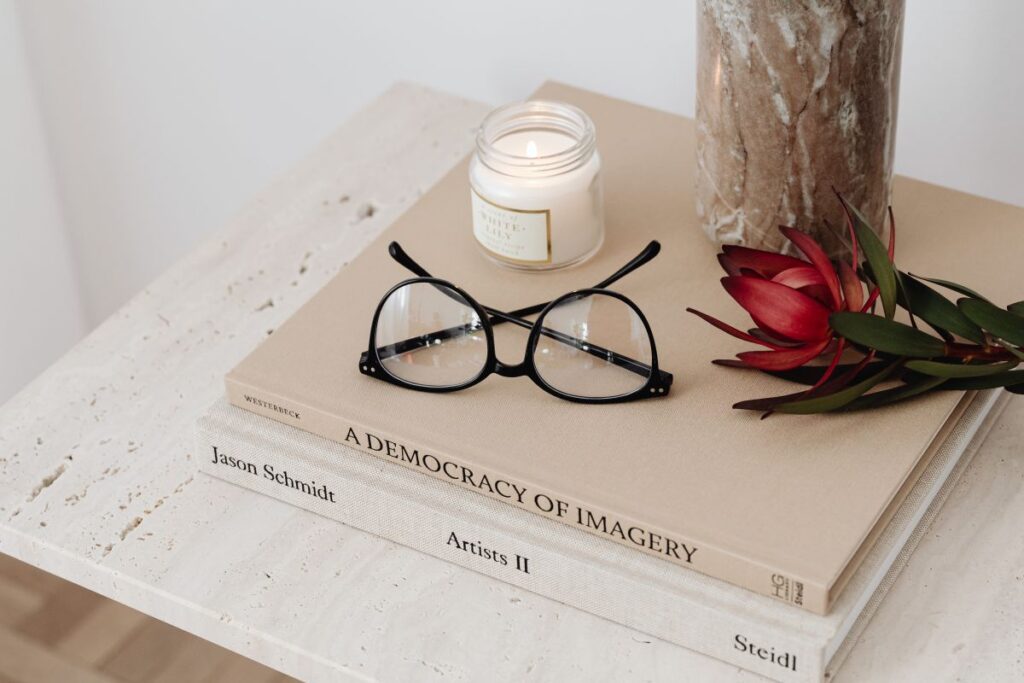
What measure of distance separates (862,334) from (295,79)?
659 millimetres

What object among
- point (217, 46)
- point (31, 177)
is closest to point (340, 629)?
point (217, 46)

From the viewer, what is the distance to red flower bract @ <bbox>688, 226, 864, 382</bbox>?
57 cm

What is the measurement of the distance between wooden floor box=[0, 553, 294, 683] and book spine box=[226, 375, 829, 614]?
399 mm

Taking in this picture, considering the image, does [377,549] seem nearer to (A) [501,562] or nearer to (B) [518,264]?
(A) [501,562]

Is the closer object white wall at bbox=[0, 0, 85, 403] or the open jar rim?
the open jar rim

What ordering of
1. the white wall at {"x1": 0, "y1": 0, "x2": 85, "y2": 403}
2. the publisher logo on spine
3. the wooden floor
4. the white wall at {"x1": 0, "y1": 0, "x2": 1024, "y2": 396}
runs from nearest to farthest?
the publisher logo on spine, the white wall at {"x1": 0, "y1": 0, "x2": 1024, "y2": 396}, the wooden floor, the white wall at {"x1": 0, "y1": 0, "x2": 85, "y2": 403}

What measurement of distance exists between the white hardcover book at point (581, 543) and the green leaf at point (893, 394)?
4cm

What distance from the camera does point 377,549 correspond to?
0.62 m

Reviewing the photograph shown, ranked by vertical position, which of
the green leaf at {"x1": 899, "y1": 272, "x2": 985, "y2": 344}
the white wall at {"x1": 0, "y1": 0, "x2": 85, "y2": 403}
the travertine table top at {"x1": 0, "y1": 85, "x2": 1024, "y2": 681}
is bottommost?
the white wall at {"x1": 0, "y1": 0, "x2": 85, "y2": 403}

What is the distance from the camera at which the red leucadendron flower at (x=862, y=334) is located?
22.2 inches

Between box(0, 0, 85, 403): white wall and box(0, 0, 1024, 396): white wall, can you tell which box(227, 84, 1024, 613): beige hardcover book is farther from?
box(0, 0, 85, 403): white wall

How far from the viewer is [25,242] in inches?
47.7

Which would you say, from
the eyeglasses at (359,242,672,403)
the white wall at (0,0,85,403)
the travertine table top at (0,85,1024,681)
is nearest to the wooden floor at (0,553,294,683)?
the white wall at (0,0,85,403)

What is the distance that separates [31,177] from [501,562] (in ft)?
2.68
